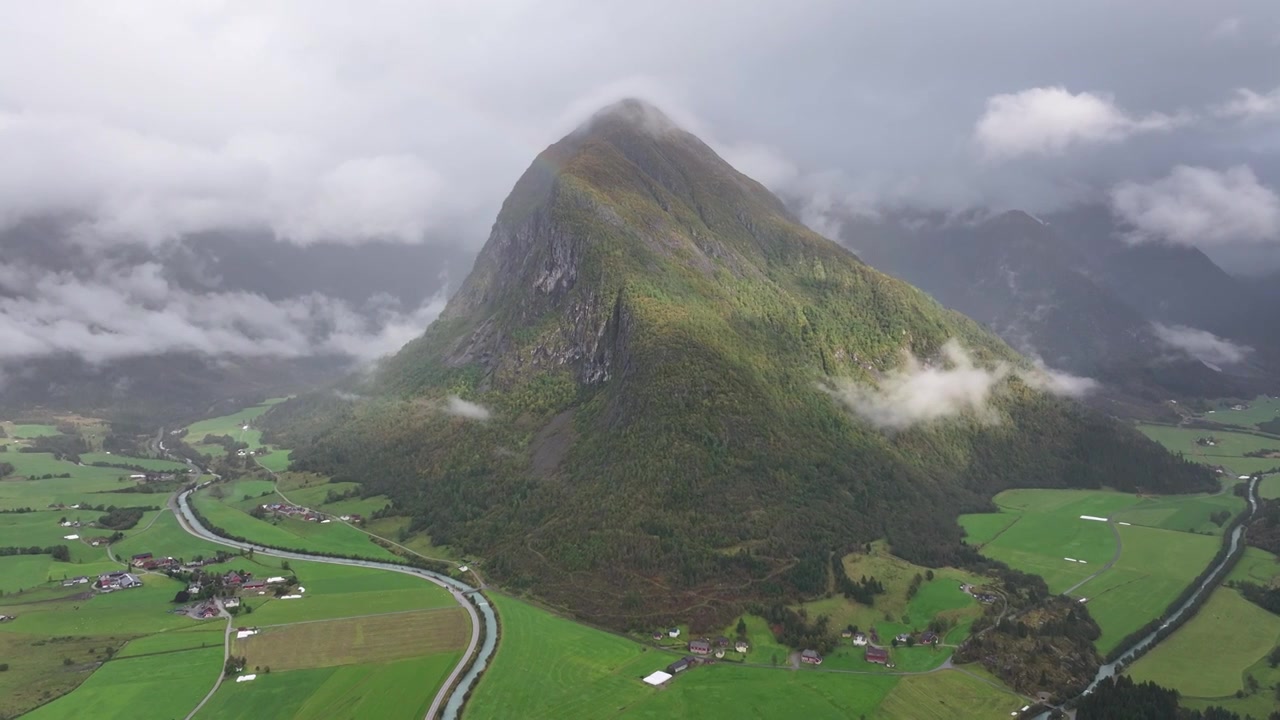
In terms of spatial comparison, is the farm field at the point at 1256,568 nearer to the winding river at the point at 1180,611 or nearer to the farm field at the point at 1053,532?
the winding river at the point at 1180,611

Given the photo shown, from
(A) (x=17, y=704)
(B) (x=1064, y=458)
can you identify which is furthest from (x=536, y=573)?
(B) (x=1064, y=458)

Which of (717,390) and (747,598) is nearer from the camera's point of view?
(747,598)

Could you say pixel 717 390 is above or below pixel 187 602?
above

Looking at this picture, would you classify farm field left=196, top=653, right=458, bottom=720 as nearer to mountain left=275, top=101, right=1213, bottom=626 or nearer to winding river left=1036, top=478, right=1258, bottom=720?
mountain left=275, top=101, right=1213, bottom=626

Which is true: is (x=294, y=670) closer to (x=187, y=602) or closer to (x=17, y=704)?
(x=17, y=704)

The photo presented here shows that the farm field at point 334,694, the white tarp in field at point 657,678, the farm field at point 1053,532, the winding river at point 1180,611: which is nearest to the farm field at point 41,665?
the farm field at point 334,694

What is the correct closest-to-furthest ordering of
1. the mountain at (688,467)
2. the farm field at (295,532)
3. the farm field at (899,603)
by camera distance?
1. the farm field at (899,603)
2. the mountain at (688,467)
3. the farm field at (295,532)

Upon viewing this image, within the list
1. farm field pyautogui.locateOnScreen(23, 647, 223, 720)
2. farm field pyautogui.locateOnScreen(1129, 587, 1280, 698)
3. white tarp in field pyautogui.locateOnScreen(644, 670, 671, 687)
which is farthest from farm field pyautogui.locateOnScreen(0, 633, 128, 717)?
farm field pyautogui.locateOnScreen(1129, 587, 1280, 698)

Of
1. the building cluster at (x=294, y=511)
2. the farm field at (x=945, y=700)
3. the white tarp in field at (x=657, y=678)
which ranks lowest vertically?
the farm field at (x=945, y=700)
